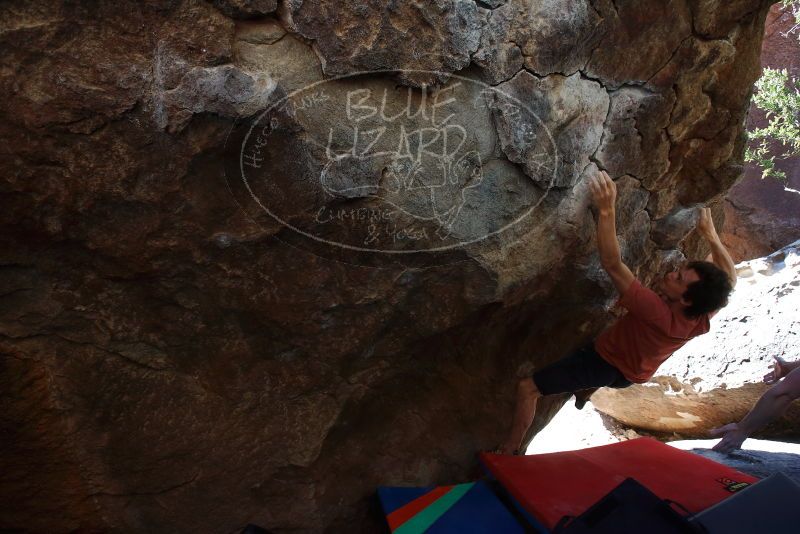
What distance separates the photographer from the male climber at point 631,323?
1.98 metres

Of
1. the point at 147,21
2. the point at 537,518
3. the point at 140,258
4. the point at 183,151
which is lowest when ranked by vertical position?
the point at 537,518

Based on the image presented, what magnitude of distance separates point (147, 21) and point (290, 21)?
33 cm

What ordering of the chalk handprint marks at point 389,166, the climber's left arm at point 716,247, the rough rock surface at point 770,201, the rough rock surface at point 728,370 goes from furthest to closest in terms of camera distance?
1. the rough rock surface at point 770,201
2. the rough rock surface at point 728,370
3. the climber's left arm at point 716,247
4. the chalk handprint marks at point 389,166

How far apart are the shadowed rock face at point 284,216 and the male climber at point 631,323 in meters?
0.11

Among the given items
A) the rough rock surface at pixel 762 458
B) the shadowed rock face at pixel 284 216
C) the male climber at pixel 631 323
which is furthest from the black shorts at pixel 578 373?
the rough rock surface at pixel 762 458

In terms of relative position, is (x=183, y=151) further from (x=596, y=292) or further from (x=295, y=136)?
(x=596, y=292)

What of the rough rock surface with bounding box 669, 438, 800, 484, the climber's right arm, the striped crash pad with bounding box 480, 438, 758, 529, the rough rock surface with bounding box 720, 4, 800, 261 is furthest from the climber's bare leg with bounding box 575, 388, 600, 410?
the rough rock surface with bounding box 720, 4, 800, 261

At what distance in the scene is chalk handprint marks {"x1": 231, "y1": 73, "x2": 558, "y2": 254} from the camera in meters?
1.52

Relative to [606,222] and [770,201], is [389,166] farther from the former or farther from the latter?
[770,201]

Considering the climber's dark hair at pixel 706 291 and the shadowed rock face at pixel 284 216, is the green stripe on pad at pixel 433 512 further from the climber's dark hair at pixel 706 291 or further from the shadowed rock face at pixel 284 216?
the climber's dark hair at pixel 706 291

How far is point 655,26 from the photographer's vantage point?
6.50 ft

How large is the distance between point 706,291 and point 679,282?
99 mm

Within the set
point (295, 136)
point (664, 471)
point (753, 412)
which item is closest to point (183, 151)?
point (295, 136)

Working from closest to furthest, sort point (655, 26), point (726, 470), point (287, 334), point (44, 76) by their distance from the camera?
point (44, 76), point (287, 334), point (655, 26), point (726, 470)
